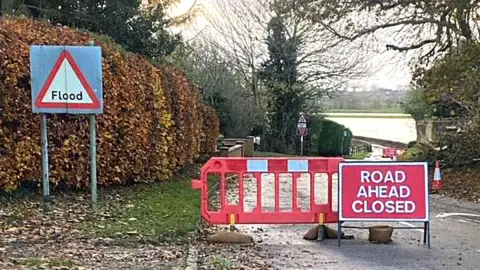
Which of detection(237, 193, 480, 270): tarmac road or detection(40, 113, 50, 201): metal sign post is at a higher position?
detection(40, 113, 50, 201): metal sign post

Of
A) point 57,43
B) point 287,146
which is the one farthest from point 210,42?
point 57,43

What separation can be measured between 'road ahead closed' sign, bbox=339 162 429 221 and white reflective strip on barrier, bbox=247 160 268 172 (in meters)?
0.99

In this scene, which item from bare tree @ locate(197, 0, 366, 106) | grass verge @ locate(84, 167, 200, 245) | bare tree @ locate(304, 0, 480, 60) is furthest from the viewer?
bare tree @ locate(197, 0, 366, 106)

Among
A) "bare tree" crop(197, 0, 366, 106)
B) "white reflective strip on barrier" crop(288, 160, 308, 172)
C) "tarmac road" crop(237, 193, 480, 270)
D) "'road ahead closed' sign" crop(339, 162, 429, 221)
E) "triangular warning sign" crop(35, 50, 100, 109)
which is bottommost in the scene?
"tarmac road" crop(237, 193, 480, 270)

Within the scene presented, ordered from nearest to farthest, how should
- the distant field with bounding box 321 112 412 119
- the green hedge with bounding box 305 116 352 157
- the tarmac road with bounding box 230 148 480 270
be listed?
the tarmac road with bounding box 230 148 480 270, the green hedge with bounding box 305 116 352 157, the distant field with bounding box 321 112 412 119

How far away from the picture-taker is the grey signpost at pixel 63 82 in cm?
852

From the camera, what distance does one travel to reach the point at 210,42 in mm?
37562

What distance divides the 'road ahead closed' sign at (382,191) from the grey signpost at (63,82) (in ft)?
11.6

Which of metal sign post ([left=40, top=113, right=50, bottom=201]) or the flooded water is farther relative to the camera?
the flooded water

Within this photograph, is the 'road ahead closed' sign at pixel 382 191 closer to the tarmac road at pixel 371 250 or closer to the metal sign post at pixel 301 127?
the tarmac road at pixel 371 250

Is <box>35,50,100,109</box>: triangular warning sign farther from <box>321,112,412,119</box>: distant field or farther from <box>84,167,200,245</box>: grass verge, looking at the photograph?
<box>321,112,412,119</box>: distant field

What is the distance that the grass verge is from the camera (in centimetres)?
784

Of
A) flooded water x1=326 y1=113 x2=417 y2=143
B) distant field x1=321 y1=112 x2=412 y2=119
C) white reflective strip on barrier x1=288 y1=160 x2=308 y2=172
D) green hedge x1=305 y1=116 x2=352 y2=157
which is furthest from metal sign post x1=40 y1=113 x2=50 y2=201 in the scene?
flooded water x1=326 y1=113 x2=417 y2=143

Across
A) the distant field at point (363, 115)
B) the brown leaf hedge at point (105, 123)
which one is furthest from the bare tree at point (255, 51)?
the brown leaf hedge at point (105, 123)
